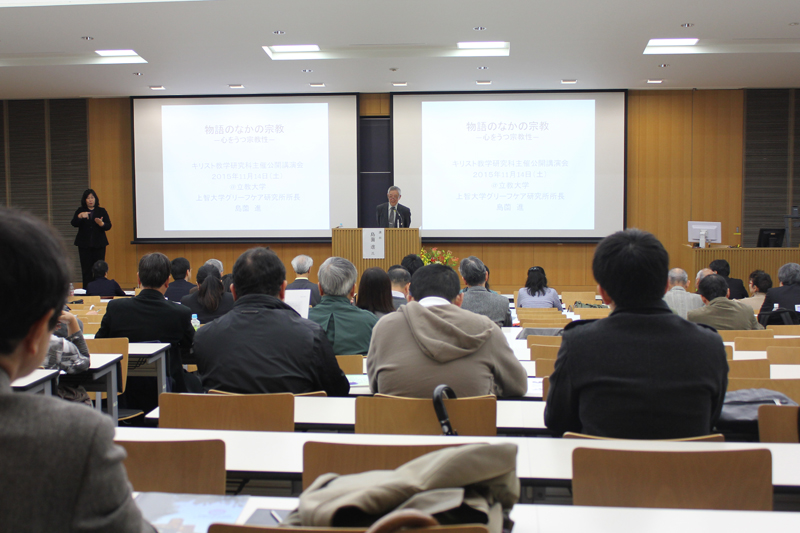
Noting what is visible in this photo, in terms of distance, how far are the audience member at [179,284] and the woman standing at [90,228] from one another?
15.2ft

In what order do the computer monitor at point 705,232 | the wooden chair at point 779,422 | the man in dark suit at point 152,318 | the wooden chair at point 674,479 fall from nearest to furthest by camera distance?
the wooden chair at point 674,479, the wooden chair at point 779,422, the man in dark suit at point 152,318, the computer monitor at point 705,232

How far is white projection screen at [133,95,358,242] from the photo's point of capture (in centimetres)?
989

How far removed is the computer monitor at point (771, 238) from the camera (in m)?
8.91

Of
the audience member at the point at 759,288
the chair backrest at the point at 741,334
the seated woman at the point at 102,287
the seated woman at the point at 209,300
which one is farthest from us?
the seated woman at the point at 102,287

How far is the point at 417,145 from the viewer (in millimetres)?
9820

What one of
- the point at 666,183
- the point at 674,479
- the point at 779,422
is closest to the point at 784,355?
the point at 779,422

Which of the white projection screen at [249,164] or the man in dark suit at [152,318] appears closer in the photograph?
the man in dark suit at [152,318]

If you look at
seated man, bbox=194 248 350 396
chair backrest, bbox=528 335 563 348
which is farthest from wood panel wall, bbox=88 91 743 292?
seated man, bbox=194 248 350 396

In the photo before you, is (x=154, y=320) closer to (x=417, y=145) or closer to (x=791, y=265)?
(x=791, y=265)

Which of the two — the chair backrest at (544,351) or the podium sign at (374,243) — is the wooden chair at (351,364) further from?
the podium sign at (374,243)

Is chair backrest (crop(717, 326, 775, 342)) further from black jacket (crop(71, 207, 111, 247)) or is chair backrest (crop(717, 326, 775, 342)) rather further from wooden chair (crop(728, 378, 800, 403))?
black jacket (crop(71, 207, 111, 247))

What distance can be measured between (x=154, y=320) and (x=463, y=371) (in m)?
2.45

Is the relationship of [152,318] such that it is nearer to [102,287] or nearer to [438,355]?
[438,355]

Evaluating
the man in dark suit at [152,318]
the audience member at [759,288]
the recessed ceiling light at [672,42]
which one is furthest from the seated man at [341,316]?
the recessed ceiling light at [672,42]
